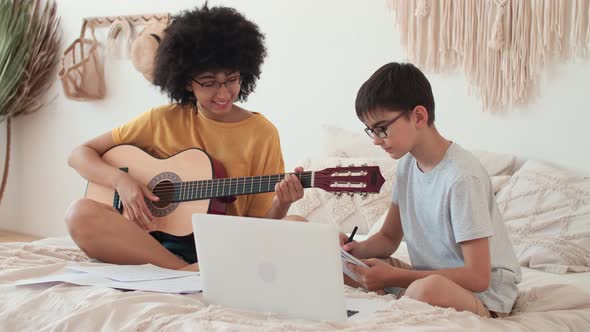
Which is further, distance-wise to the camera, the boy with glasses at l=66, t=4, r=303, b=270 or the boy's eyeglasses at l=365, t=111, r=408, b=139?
the boy with glasses at l=66, t=4, r=303, b=270

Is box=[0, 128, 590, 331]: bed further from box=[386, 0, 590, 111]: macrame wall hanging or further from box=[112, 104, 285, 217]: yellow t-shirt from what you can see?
box=[112, 104, 285, 217]: yellow t-shirt

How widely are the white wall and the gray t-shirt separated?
105cm

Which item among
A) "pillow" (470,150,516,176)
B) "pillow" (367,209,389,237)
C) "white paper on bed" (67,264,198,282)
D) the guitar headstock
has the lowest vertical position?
"pillow" (367,209,389,237)

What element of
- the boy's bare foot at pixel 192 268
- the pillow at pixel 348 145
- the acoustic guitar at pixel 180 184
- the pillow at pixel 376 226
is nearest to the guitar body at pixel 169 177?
the acoustic guitar at pixel 180 184

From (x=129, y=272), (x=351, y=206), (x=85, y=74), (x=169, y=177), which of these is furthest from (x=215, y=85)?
(x=85, y=74)

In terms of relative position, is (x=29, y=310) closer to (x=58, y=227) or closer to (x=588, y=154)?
(x=588, y=154)

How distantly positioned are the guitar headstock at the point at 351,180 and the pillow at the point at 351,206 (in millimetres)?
733

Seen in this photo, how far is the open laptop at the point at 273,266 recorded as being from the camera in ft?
4.61

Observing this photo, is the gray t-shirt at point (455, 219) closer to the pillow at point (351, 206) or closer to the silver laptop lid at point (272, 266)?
the silver laptop lid at point (272, 266)

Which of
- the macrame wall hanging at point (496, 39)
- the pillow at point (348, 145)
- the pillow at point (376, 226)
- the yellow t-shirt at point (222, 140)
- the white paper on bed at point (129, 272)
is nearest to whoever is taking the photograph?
the white paper on bed at point (129, 272)

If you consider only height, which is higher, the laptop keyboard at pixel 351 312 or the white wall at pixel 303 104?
the white wall at pixel 303 104

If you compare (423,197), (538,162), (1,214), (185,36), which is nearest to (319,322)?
(423,197)

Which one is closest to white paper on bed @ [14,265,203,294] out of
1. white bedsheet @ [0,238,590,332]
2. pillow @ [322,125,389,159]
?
white bedsheet @ [0,238,590,332]

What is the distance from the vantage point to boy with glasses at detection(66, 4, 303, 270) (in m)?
2.08
